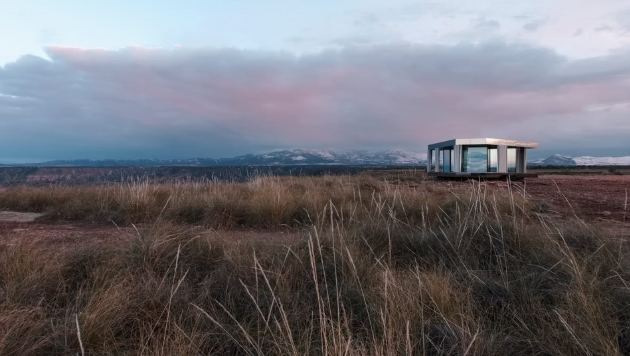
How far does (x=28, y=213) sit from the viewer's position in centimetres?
892

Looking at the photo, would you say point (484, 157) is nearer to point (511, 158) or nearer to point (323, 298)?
point (511, 158)

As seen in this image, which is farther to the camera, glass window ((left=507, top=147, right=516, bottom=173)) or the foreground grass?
glass window ((left=507, top=147, right=516, bottom=173))

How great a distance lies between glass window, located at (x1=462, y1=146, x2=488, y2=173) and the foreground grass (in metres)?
20.4

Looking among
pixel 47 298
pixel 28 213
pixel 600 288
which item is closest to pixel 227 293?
pixel 47 298

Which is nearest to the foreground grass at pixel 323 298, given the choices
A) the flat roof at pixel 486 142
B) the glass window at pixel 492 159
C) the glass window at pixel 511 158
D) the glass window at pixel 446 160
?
the flat roof at pixel 486 142

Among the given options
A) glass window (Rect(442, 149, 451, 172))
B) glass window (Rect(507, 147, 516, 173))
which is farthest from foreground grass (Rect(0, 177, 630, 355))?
glass window (Rect(507, 147, 516, 173))

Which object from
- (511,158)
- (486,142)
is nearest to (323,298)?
(486,142)

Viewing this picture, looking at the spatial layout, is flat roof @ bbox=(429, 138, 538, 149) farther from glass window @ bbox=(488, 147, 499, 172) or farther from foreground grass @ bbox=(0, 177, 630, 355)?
foreground grass @ bbox=(0, 177, 630, 355)

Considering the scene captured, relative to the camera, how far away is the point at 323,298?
115 inches

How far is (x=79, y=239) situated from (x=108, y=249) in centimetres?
198

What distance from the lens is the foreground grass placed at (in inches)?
85.4

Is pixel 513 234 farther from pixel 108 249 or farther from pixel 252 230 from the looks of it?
pixel 108 249

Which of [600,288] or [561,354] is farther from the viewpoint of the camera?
[600,288]

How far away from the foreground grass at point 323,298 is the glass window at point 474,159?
2040cm
